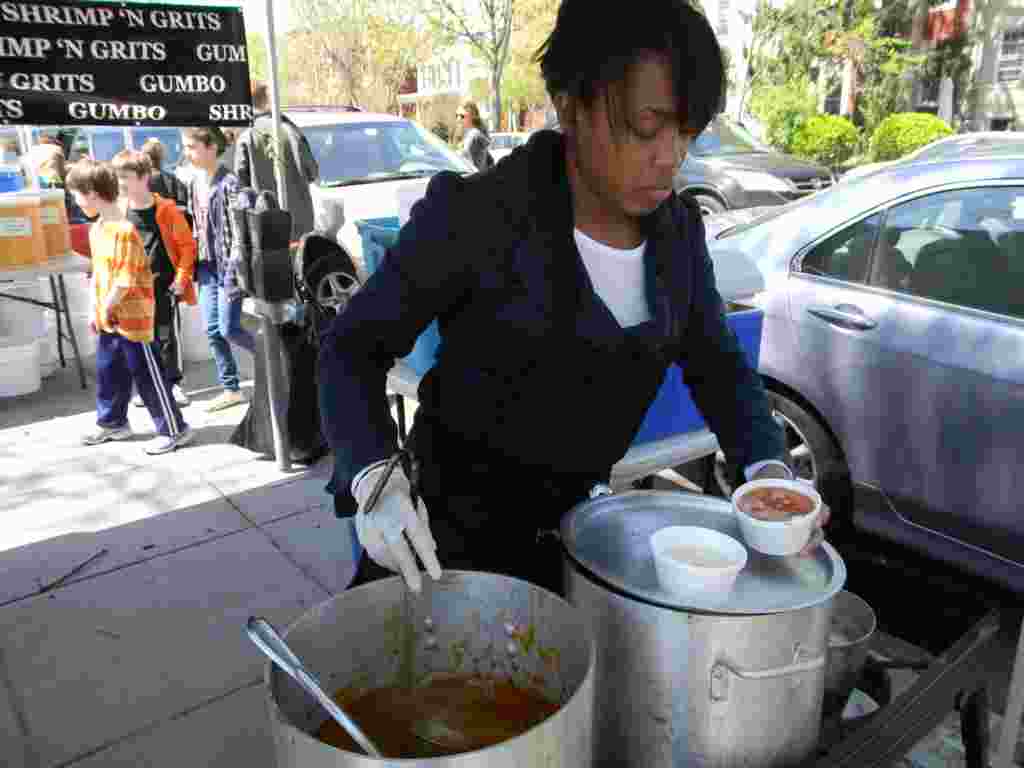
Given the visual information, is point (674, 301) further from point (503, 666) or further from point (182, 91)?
point (182, 91)

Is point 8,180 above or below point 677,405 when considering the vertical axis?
above

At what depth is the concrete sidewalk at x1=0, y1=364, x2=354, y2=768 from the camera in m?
2.73

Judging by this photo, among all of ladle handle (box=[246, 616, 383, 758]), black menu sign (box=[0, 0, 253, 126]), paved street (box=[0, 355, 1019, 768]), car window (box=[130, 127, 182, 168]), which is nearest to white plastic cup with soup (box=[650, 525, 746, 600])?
ladle handle (box=[246, 616, 383, 758])

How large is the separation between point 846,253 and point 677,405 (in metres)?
1.07

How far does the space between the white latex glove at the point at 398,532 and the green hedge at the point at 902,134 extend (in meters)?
20.7

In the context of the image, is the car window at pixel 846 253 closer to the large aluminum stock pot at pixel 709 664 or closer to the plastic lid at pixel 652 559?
the plastic lid at pixel 652 559

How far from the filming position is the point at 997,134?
5.51m

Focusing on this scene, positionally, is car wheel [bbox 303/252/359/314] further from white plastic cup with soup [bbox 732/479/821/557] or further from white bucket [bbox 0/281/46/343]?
white plastic cup with soup [bbox 732/479/821/557]

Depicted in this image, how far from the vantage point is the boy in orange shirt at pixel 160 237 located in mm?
5223

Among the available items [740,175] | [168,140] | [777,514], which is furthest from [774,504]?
[168,140]

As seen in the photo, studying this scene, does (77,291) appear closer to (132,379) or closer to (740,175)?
(132,379)

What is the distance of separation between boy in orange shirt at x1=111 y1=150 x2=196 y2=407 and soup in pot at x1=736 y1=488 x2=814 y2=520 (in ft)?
14.9

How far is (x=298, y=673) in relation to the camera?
3.18 feet

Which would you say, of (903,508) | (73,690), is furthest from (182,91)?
(903,508)
